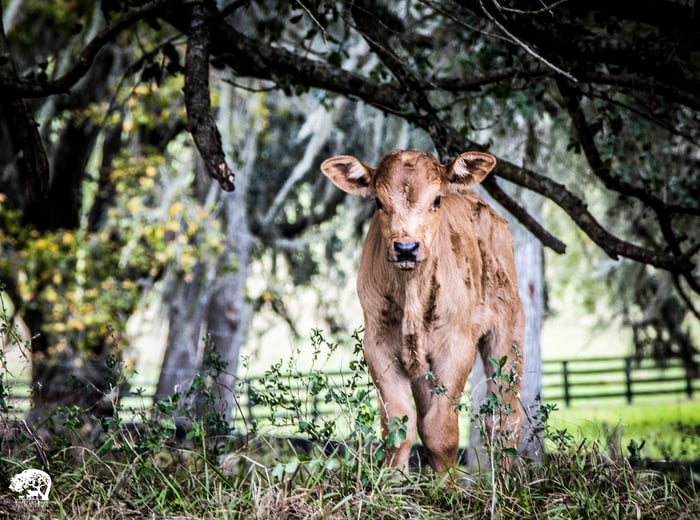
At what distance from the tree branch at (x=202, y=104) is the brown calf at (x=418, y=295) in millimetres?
503

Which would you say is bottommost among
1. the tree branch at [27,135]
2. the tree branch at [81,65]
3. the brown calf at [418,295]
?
the brown calf at [418,295]

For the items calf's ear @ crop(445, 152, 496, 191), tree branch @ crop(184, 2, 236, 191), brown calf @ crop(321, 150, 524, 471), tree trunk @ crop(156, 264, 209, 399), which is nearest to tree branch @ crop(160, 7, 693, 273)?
tree branch @ crop(184, 2, 236, 191)

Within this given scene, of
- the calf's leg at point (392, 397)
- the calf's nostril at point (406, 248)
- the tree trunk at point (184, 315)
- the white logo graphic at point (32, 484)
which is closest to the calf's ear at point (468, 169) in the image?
the calf's nostril at point (406, 248)

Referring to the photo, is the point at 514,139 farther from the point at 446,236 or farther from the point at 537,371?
the point at 446,236

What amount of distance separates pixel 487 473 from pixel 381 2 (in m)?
5.98

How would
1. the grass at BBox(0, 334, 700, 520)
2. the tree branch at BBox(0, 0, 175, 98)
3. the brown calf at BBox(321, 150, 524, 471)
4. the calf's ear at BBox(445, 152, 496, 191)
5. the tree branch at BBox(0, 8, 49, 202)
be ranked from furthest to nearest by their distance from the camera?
the tree branch at BBox(0, 8, 49, 202) < the tree branch at BBox(0, 0, 175, 98) < the calf's ear at BBox(445, 152, 496, 191) < the brown calf at BBox(321, 150, 524, 471) < the grass at BBox(0, 334, 700, 520)

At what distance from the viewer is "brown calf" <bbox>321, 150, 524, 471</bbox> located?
3.81 metres

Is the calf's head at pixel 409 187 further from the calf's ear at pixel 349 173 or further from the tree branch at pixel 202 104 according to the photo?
the tree branch at pixel 202 104

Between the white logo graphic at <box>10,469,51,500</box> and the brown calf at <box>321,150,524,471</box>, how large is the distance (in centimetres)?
138

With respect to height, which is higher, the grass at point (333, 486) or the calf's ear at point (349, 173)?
the calf's ear at point (349, 173)

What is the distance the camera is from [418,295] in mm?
3926

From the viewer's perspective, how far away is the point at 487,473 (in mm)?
3760

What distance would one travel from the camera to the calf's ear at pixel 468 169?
13.4 ft

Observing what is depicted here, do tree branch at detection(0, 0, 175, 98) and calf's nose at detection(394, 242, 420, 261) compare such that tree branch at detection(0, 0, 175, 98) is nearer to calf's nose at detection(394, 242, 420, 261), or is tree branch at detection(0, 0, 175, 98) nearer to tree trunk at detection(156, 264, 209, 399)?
calf's nose at detection(394, 242, 420, 261)
